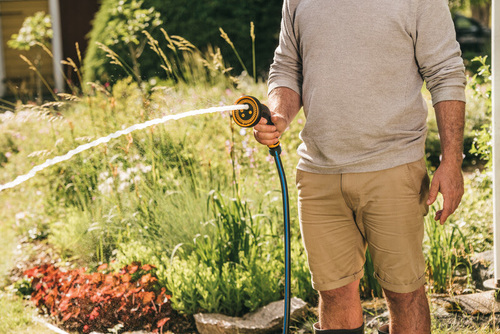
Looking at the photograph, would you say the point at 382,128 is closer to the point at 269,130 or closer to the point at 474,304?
the point at 269,130

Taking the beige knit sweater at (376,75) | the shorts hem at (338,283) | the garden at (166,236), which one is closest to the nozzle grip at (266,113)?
the beige knit sweater at (376,75)

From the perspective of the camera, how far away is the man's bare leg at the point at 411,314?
6.69 feet

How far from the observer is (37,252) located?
14.0 ft

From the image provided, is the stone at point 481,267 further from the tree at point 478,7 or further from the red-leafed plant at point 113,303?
the tree at point 478,7

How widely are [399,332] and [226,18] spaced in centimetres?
752

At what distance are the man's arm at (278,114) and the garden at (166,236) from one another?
3.49ft

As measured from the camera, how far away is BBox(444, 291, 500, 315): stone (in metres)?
2.82

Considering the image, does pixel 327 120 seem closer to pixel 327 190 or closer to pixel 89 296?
pixel 327 190

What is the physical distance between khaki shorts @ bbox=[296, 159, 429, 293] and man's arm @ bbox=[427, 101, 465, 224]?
0.09 metres

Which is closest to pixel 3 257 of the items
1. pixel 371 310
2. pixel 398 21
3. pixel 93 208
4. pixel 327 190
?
pixel 93 208

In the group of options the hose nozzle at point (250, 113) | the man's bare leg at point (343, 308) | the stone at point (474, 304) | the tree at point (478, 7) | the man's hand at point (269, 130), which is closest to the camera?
the hose nozzle at point (250, 113)

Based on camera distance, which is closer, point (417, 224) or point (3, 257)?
point (417, 224)

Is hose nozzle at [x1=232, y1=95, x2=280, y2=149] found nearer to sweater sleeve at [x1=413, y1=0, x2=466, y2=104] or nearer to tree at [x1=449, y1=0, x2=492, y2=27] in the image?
sweater sleeve at [x1=413, y1=0, x2=466, y2=104]

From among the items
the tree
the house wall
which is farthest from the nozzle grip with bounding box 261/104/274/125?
the tree
